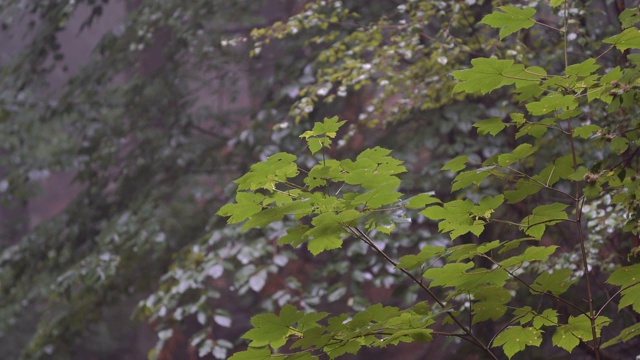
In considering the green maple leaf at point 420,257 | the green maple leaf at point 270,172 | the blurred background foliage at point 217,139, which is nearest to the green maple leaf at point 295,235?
the green maple leaf at point 270,172

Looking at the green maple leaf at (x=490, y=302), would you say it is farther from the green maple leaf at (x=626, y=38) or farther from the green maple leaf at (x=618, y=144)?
the green maple leaf at (x=626, y=38)

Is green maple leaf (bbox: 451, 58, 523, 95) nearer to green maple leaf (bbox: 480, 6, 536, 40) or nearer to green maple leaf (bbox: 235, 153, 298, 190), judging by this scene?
green maple leaf (bbox: 480, 6, 536, 40)

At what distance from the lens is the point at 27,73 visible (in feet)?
22.4

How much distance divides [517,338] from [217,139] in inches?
219

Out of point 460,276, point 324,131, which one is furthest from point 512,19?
point 460,276

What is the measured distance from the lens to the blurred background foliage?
4367 millimetres

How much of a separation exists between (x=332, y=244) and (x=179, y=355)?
427 inches

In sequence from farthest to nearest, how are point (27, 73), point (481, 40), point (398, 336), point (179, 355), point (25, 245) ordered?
1. point (179, 355)
2. point (27, 73)
3. point (25, 245)
4. point (481, 40)
5. point (398, 336)

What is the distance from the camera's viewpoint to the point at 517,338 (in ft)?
6.93

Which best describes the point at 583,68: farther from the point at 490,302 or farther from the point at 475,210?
the point at 490,302

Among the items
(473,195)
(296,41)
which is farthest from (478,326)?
(296,41)

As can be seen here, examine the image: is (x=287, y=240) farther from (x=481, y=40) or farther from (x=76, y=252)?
(x=76, y=252)

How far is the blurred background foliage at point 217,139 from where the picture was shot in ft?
14.3

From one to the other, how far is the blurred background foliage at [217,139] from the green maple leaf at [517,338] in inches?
57.1
